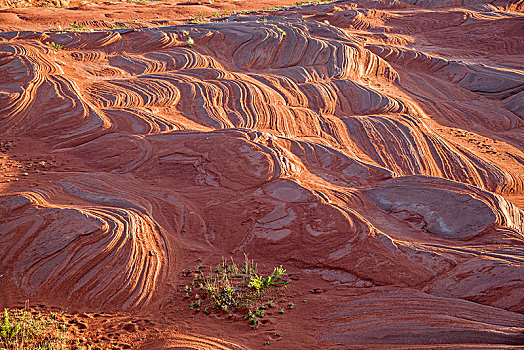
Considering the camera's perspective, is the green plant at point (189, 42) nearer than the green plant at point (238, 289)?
No

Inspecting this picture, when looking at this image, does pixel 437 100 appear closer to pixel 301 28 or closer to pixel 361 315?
pixel 301 28

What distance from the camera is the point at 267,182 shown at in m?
9.55

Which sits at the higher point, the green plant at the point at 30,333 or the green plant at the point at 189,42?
the green plant at the point at 189,42

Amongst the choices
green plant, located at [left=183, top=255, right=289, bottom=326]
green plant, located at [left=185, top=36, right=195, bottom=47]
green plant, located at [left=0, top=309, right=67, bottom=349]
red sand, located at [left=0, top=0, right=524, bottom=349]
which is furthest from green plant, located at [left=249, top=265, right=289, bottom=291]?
green plant, located at [left=185, top=36, right=195, bottom=47]

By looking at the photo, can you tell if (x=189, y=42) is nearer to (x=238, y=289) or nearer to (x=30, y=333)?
(x=238, y=289)

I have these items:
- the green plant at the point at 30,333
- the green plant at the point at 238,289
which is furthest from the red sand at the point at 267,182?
the green plant at the point at 30,333

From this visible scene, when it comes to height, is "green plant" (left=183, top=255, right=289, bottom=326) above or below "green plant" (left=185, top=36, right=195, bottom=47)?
below

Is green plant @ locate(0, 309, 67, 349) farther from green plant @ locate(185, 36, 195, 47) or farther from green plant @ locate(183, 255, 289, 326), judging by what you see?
green plant @ locate(185, 36, 195, 47)

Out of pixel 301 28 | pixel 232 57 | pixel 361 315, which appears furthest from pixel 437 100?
pixel 361 315

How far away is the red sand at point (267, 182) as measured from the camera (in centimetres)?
598

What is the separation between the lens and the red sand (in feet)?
19.6

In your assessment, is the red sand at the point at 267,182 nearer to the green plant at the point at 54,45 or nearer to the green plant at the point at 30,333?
the green plant at the point at 54,45

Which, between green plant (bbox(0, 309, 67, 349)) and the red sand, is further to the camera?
the red sand

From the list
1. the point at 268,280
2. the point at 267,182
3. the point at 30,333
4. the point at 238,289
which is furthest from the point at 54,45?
the point at 268,280
